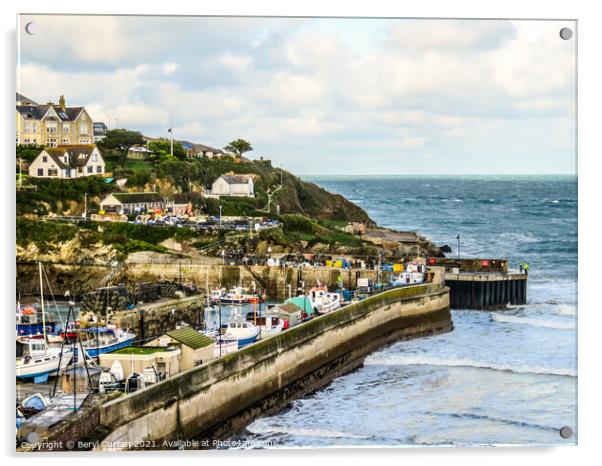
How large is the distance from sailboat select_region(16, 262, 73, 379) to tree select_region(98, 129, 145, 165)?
12.4 metres

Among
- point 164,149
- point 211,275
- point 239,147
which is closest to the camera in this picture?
point 239,147

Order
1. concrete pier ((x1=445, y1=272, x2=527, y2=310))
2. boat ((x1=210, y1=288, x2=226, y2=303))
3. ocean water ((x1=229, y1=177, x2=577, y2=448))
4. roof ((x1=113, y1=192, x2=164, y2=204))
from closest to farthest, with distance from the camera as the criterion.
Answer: ocean water ((x1=229, y1=177, x2=577, y2=448))
boat ((x1=210, y1=288, x2=226, y2=303))
concrete pier ((x1=445, y1=272, x2=527, y2=310))
roof ((x1=113, y1=192, x2=164, y2=204))

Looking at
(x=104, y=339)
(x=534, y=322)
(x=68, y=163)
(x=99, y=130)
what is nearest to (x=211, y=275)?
(x=68, y=163)

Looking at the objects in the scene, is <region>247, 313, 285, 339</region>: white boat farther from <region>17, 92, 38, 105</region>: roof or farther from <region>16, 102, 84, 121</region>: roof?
<region>17, 92, 38, 105</region>: roof

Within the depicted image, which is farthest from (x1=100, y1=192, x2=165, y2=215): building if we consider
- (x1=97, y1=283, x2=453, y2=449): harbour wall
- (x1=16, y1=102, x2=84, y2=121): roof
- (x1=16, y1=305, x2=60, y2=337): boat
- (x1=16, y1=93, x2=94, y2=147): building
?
(x1=97, y1=283, x2=453, y2=449): harbour wall

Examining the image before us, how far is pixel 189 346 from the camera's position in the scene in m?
22.3

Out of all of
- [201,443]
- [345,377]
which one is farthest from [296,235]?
[201,443]

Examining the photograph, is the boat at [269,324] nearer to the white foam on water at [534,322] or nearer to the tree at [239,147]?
the tree at [239,147]

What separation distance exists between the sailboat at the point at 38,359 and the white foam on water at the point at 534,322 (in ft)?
38.3

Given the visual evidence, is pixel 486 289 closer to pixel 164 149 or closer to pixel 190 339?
pixel 164 149

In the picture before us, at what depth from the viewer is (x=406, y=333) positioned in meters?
32.0

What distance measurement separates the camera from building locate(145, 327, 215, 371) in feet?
72.9

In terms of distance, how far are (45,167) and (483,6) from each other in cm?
1573

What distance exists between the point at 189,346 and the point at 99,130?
569 inches
